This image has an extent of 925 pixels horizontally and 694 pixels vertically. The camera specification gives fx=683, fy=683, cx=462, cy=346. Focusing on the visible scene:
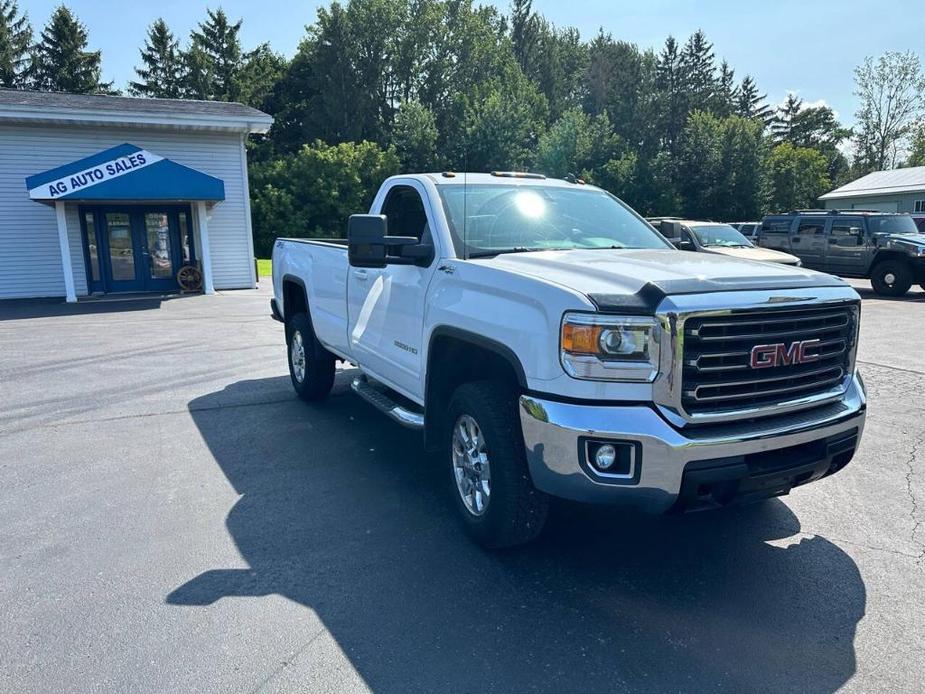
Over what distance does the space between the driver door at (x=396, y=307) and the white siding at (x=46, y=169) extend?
599 inches

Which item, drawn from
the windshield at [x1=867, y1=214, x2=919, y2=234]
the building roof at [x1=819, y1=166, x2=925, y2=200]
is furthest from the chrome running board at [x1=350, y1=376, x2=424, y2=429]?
the building roof at [x1=819, y1=166, x2=925, y2=200]

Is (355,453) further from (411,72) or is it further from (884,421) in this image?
(411,72)

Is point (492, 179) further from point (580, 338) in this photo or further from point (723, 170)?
point (723, 170)

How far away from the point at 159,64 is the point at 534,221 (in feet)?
196

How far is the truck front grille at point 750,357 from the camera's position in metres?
3.05

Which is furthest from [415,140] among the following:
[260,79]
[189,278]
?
[189,278]

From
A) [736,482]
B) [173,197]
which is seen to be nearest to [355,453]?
[736,482]

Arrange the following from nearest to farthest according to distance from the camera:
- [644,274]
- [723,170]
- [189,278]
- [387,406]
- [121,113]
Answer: [644,274], [387,406], [121,113], [189,278], [723,170]

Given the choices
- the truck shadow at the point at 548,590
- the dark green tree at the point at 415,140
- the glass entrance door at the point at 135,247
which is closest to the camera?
the truck shadow at the point at 548,590

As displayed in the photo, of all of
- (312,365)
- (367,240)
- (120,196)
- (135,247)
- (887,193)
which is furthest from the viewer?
(887,193)

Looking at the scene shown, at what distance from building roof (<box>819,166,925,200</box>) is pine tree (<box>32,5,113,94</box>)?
5062 centimetres

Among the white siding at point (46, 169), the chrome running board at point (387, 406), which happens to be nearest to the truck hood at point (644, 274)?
the chrome running board at point (387, 406)

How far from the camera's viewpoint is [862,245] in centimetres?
1719

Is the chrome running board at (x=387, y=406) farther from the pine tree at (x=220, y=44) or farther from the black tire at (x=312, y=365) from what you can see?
the pine tree at (x=220, y=44)
